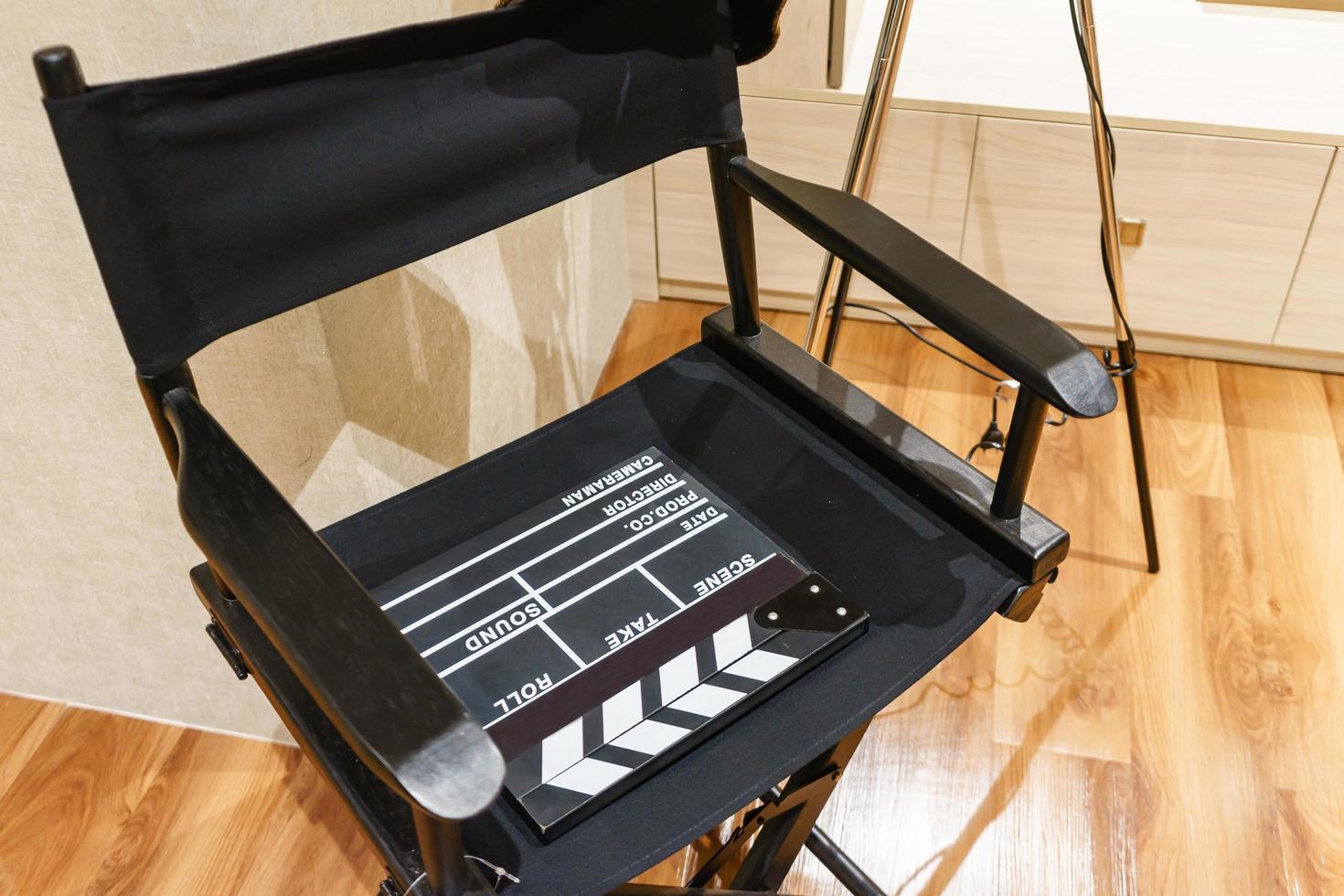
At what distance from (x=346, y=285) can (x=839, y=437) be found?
0.47 m

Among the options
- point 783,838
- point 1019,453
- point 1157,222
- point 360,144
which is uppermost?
point 360,144

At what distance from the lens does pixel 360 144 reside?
2.86ft

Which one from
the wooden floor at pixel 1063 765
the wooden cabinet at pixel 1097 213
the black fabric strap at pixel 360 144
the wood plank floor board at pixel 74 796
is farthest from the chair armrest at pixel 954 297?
the wood plank floor board at pixel 74 796

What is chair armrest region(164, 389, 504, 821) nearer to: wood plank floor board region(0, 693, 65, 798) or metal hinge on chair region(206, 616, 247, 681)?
metal hinge on chair region(206, 616, 247, 681)

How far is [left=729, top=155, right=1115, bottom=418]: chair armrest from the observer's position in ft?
2.62

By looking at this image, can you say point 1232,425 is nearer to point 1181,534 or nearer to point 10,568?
point 1181,534

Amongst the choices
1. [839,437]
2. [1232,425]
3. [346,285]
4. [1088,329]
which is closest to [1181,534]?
[1232,425]

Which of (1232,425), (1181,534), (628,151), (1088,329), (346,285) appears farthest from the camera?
(1088,329)

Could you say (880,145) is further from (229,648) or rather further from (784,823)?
(229,648)

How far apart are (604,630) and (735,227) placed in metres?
0.42

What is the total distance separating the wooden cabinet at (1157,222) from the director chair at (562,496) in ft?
3.14

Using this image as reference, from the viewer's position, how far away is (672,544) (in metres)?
0.99

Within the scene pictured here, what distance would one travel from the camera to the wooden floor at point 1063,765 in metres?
1.36

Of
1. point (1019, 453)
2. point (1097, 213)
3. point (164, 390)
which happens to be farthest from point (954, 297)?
point (1097, 213)
